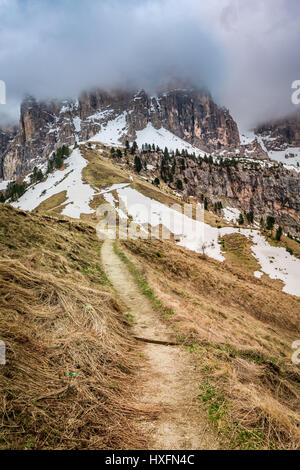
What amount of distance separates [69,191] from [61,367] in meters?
59.1

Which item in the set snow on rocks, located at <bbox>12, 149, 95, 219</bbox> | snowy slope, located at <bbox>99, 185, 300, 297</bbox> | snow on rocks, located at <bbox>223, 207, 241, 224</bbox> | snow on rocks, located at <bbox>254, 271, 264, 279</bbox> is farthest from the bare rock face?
snow on rocks, located at <bbox>254, 271, 264, 279</bbox>

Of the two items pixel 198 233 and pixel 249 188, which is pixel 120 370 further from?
pixel 249 188

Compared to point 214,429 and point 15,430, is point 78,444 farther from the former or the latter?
point 214,429

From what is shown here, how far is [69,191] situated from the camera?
5875cm

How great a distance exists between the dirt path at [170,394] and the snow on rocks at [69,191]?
37871 mm

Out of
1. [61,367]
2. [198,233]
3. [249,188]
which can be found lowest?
[198,233]

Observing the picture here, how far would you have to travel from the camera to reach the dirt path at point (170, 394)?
10.7ft

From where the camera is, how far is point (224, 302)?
57.8ft

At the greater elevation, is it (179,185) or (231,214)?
(179,185)

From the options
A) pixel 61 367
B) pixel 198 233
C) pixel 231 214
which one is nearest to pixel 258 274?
pixel 198 233

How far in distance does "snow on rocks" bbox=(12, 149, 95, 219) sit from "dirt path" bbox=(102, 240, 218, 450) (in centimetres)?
3787
